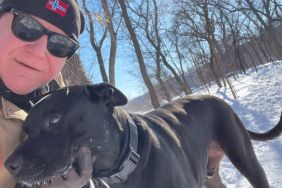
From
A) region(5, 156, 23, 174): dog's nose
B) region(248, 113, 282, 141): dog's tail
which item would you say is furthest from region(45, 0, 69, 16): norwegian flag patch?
region(248, 113, 282, 141): dog's tail

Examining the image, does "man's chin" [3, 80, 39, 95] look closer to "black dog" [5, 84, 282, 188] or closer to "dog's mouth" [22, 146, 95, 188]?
"black dog" [5, 84, 282, 188]

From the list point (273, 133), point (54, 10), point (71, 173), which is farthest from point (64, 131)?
point (273, 133)

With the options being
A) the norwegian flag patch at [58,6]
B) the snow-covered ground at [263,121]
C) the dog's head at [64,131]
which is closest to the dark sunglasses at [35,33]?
the norwegian flag patch at [58,6]

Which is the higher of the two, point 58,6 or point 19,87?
point 58,6

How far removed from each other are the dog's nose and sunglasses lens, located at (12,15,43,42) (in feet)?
2.81

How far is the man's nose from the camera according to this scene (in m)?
3.04

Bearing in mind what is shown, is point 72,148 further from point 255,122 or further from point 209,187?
point 255,122

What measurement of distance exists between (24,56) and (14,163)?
789mm

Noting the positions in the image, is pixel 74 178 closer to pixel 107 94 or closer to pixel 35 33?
pixel 107 94

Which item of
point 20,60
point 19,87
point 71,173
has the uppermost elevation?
point 20,60

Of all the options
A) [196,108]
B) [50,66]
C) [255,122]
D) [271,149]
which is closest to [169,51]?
[255,122]

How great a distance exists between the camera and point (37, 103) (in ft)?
10.1

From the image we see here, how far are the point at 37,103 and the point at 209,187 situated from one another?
3.38m

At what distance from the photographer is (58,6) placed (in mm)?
3311
